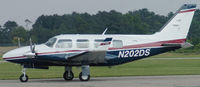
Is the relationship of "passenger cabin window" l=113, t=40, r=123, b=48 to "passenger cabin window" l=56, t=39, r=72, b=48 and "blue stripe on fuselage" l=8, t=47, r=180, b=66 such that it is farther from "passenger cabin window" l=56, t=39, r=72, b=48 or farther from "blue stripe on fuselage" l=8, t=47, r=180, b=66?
"passenger cabin window" l=56, t=39, r=72, b=48

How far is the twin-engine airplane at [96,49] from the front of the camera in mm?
24484

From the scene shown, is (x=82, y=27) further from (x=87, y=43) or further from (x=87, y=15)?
(x=87, y=43)

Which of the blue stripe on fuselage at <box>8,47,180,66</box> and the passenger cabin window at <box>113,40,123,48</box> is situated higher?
the passenger cabin window at <box>113,40,123,48</box>

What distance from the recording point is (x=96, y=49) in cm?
2405

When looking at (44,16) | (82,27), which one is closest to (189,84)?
(82,27)

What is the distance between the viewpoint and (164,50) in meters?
27.0

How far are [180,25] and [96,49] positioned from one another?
6063 millimetres

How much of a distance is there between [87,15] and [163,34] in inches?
1924

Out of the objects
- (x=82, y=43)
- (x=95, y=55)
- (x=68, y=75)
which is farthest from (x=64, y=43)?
(x=68, y=75)

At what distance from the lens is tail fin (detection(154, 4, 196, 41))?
27031mm

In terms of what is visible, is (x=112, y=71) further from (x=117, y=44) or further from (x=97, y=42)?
(x=97, y=42)

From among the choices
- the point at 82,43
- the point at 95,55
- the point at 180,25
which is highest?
the point at 180,25

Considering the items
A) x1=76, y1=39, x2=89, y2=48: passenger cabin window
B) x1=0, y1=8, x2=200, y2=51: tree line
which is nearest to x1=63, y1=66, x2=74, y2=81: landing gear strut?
x1=76, y1=39, x2=89, y2=48: passenger cabin window

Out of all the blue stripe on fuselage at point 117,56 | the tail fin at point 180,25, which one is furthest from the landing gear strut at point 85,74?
the tail fin at point 180,25
